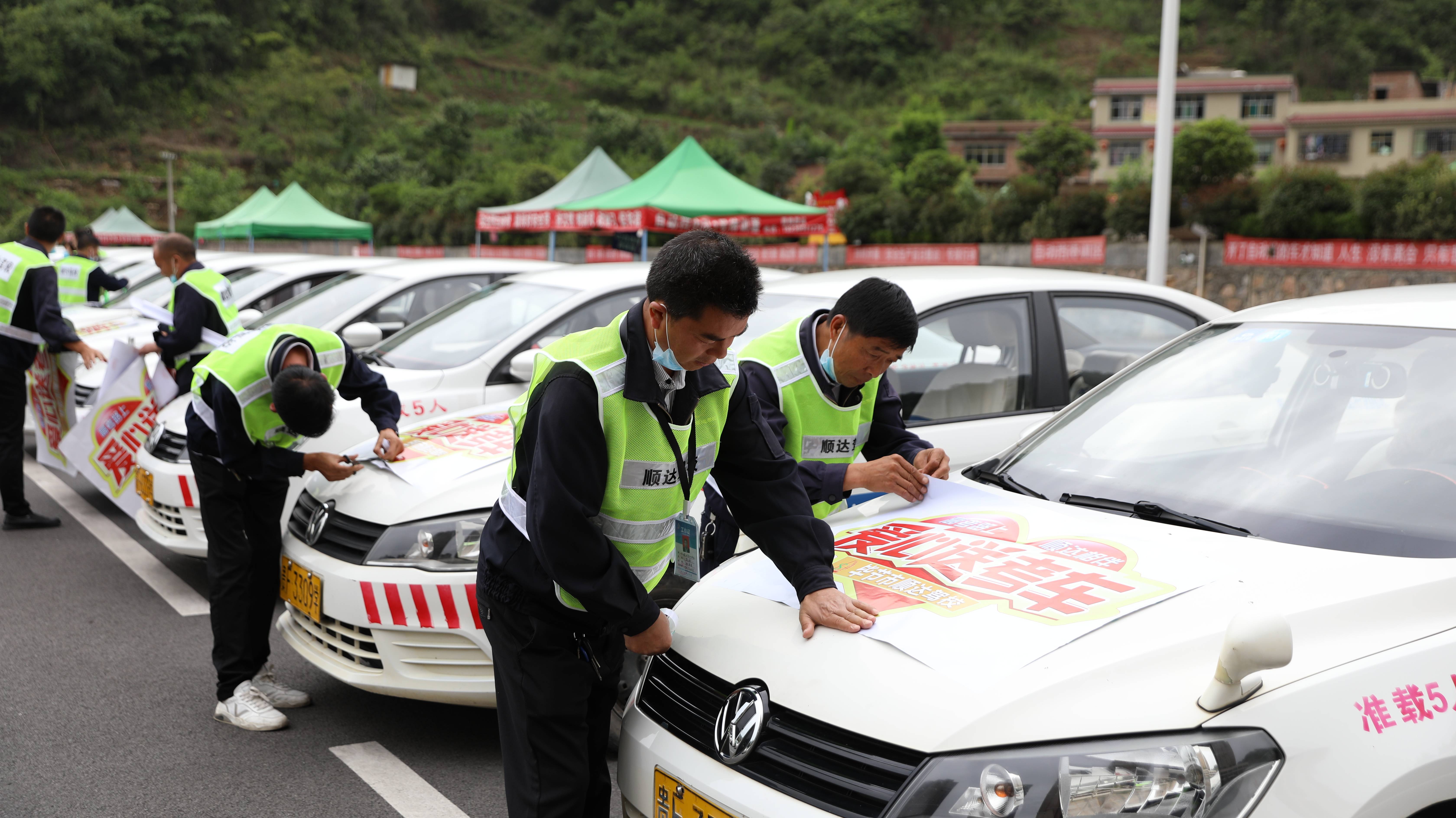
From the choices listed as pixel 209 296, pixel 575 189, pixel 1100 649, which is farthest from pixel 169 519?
pixel 575 189

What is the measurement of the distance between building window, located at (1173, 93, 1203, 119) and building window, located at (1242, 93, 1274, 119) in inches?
85.2

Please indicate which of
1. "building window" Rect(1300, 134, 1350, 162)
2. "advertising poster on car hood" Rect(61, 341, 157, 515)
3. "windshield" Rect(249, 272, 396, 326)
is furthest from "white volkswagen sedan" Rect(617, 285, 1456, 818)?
"building window" Rect(1300, 134, 1350, 162)

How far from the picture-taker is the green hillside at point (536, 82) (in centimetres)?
5156

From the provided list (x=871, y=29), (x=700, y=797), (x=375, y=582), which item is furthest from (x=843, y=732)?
(x=871, y=29)

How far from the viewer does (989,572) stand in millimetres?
2068

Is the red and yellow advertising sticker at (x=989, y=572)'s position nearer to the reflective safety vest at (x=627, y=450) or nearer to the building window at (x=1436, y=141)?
the reflective safety vest at (x=627, y=450)

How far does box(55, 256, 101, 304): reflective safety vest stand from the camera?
1120cm

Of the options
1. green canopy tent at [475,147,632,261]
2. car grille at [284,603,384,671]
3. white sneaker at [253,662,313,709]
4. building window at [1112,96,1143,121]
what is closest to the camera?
car grille at [284,603,384,671]

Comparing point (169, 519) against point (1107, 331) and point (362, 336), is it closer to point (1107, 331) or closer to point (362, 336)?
point (362, 336)

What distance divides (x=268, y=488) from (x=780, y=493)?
7.10 ft

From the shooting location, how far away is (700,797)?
186 centimetres

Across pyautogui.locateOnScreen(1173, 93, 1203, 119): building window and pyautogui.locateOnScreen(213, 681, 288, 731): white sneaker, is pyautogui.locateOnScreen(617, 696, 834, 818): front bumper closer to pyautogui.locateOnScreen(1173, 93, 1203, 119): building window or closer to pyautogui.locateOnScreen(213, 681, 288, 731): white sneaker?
pyautogui.locateOnScreen(213, 681, 288, 731): white sneaker

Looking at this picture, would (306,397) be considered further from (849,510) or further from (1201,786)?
(1201,786)

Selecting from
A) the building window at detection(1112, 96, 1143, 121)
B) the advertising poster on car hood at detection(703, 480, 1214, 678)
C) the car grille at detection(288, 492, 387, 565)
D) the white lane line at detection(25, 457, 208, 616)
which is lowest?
the white lane line at detection(25, 457, 208, 616)
